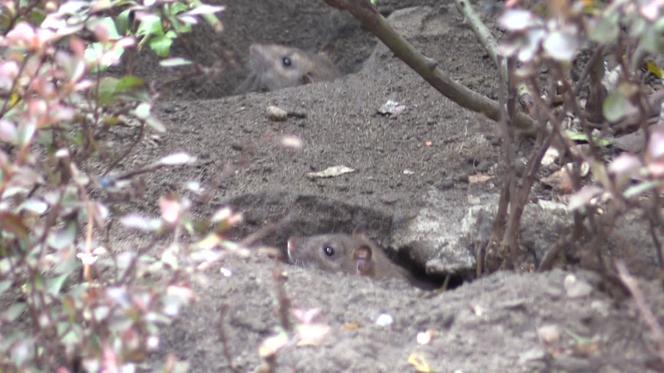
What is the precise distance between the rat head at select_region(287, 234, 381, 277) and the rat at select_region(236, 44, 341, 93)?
2.56m

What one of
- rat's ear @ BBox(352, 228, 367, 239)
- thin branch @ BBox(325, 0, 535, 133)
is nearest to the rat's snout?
rat's ear @ BBox(352, 228, 367, 239)

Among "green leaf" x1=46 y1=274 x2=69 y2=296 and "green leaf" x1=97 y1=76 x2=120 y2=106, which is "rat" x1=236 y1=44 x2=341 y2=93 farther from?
"green leaf" x1=46 y1=274 x2=69 y2=296

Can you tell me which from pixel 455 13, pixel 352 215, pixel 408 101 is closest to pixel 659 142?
pixel 352 215

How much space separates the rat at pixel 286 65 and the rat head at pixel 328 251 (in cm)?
256

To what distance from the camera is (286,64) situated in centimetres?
737

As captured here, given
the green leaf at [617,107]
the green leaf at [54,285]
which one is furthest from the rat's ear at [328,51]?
the green leaf at [617,107]

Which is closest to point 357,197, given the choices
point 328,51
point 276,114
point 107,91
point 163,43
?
point 276,114

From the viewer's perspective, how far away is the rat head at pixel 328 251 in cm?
473

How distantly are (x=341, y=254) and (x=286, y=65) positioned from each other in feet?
9.10

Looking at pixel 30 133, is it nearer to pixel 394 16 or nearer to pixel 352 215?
pixel 352 215

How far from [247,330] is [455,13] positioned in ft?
12.6

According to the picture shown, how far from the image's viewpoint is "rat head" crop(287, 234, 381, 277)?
473 centimetres

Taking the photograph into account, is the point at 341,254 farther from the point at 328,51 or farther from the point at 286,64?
the point at 328,51

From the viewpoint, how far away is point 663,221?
2.85m
